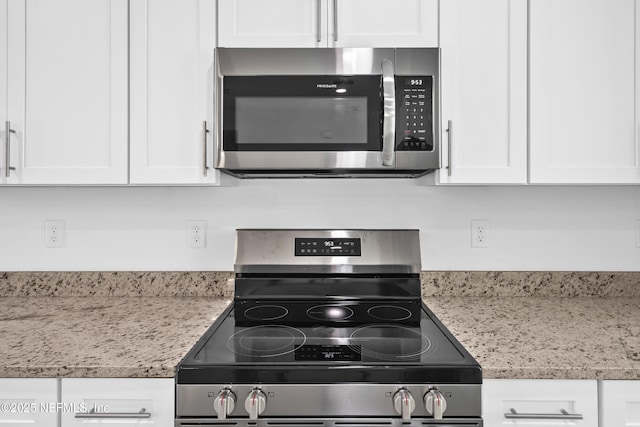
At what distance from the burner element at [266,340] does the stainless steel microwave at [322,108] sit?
0.53 metres

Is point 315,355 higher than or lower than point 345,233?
lower

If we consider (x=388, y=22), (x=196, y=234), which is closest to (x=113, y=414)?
(x=196, y=234)

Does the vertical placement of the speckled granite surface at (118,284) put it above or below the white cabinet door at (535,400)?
above

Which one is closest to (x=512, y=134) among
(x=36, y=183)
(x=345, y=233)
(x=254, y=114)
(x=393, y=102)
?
(x=393, y=102)

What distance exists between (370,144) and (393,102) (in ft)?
0.50

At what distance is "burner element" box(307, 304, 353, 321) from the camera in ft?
4.85

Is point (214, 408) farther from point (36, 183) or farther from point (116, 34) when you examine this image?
point (116, 34)

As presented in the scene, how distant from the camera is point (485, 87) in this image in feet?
4.69

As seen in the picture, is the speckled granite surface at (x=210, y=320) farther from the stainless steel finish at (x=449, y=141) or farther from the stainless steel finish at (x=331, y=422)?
the stainless steel finish at (x=449, y=141)

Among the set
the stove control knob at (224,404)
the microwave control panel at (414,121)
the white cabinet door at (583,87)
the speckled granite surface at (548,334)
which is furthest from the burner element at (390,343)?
the white cabinet door at (583,87)

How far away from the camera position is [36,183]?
1.45m

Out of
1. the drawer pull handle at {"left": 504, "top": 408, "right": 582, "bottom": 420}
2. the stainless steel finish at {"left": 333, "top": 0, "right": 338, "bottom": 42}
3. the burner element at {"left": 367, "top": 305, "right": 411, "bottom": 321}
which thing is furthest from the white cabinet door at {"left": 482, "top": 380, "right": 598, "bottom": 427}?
the stainless steel finish at {"left": 333, "top": 0, "right": 338, "bottom": 42}

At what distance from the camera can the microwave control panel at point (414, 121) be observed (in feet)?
4.51

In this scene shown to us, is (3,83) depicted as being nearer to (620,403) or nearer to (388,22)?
(388,22)
